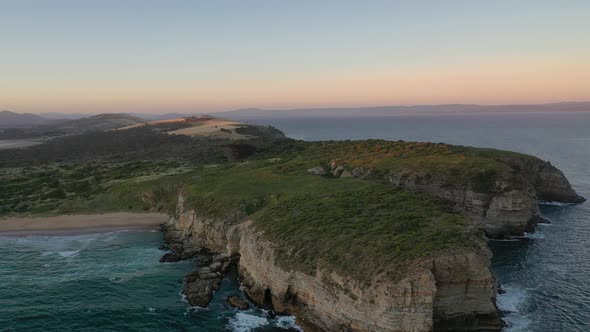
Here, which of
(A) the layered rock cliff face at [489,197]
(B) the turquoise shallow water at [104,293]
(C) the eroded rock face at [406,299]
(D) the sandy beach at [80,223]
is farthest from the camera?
(D) the sandy beach at [80,223]

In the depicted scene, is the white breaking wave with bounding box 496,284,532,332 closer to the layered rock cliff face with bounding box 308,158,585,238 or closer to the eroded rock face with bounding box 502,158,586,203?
the layered rock cliff face with bounding box 308,158,585,238

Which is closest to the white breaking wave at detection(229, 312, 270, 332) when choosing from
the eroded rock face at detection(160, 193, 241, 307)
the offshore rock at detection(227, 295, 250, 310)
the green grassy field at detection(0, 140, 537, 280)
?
the offshore rock at detection(227, 295, 250, 310)

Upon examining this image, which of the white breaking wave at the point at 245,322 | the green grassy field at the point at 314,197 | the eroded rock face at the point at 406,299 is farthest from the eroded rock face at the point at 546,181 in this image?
the white breaking wave at the point at 245,322

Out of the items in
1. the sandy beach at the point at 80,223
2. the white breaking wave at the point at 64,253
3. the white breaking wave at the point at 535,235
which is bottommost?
the white breaking wave at the point at 535,235

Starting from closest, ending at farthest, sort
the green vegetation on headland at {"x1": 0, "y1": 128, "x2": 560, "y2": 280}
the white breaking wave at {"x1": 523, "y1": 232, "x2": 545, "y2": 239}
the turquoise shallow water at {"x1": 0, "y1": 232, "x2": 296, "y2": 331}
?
the green vegetation on headland at {"x1": 0, "y1": 128, "x2": 560, "y2": 280} < the turquoise shallow water at {"x1": 0, "y1": 232, "x2": 296, "y2": 331} < the white breaking wave at {"x1": 523, "y1": 232, "x2": 545, "y2": 239}

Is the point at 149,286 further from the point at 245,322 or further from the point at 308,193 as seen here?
the point at 308,193

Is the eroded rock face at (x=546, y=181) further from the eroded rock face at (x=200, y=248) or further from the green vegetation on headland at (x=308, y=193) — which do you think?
the eroded rock face at (x=200, y=248)

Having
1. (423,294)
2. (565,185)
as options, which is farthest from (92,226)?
(565,185)
